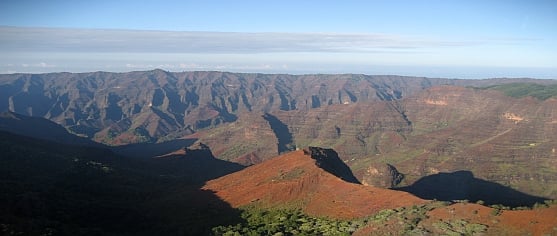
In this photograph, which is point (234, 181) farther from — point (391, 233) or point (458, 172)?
point (458, 172)

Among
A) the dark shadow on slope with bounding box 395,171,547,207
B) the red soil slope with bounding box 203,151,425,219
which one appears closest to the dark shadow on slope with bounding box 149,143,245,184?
the red soil slope with bounding box 203,151,425,219

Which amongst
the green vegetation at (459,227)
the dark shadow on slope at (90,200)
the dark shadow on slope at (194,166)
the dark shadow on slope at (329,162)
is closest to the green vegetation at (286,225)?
the dark shadow on slope at (90,200)

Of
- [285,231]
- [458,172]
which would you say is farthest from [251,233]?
[458,172]

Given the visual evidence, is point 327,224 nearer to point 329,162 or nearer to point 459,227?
point 459,227

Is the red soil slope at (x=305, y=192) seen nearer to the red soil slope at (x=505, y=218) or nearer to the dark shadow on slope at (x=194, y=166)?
the red soil slope at (x=505, y=218)

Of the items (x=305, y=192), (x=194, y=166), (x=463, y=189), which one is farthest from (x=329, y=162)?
(x=463, y=189)

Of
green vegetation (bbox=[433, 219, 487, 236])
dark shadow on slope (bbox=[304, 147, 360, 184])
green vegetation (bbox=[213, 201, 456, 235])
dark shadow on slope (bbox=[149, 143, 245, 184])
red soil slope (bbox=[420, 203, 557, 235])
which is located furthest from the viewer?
dark shadow on slope (bbox=[149, 143, 245, 184])

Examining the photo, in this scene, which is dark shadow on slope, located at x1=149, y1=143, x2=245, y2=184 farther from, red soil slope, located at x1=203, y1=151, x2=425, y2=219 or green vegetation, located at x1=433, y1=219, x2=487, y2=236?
green vegetation, located at x1=433, y1=219, x2=487, y2=236

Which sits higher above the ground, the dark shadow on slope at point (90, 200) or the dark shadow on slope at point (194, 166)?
the dark shadow on slope at point (90, 200)
